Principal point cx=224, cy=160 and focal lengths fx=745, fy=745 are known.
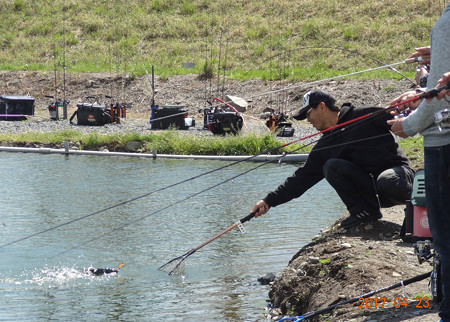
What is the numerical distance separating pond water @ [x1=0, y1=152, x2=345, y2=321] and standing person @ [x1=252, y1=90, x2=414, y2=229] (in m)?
0.84

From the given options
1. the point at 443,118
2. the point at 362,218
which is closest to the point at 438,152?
the point at 443,118

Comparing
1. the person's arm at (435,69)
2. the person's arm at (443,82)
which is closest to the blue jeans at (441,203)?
the person's arm at (435,69)

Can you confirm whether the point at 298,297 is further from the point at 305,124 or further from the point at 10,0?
the point at 10,0

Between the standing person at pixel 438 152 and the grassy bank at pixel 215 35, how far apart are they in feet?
61.8

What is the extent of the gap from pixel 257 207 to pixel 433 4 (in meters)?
23.6

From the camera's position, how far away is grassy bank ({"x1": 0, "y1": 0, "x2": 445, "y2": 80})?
24969 mm

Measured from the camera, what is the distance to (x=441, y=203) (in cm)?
309

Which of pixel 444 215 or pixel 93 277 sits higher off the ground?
pixel 444 215

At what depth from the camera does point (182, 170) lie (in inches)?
466

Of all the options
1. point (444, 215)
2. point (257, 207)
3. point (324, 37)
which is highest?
point (324, 37)

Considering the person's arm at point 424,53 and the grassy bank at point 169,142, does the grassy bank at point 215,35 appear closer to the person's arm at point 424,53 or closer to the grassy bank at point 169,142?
the grassy bank at point 169,142

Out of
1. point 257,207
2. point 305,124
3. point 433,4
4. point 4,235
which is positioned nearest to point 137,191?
point 4,235

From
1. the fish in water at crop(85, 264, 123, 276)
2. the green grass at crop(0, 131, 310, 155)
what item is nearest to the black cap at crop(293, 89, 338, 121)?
the fish in water at crop(85, 264, 123, 276)

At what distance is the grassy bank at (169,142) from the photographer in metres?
13.2
